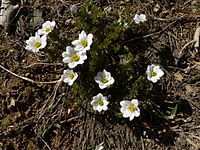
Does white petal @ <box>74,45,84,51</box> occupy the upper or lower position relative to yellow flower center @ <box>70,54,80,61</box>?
upper

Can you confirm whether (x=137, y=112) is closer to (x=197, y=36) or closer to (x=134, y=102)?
(x=134, y=102)

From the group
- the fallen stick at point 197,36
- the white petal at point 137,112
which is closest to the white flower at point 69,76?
the white petal at point 137,112

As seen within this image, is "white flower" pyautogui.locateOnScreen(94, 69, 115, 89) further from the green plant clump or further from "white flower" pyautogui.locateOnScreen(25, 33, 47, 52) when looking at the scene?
"white flower" pyautogui.locateOnScreen(25, 33, 47, 52)

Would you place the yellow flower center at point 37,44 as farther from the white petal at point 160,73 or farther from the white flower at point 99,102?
the white petal at point 160,73

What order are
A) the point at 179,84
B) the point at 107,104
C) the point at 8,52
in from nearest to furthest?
the point at 107,104 → the point at 179,84 → the point at 8,52

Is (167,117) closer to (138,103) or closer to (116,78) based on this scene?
(138,103)

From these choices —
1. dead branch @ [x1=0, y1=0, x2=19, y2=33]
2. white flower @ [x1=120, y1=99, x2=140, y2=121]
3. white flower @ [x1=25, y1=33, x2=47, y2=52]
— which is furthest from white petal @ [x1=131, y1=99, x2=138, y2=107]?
dead branch @ [x1=0, y1=0, x2=19, y2=33]

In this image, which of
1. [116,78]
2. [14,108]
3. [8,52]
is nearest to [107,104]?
[116,78]
